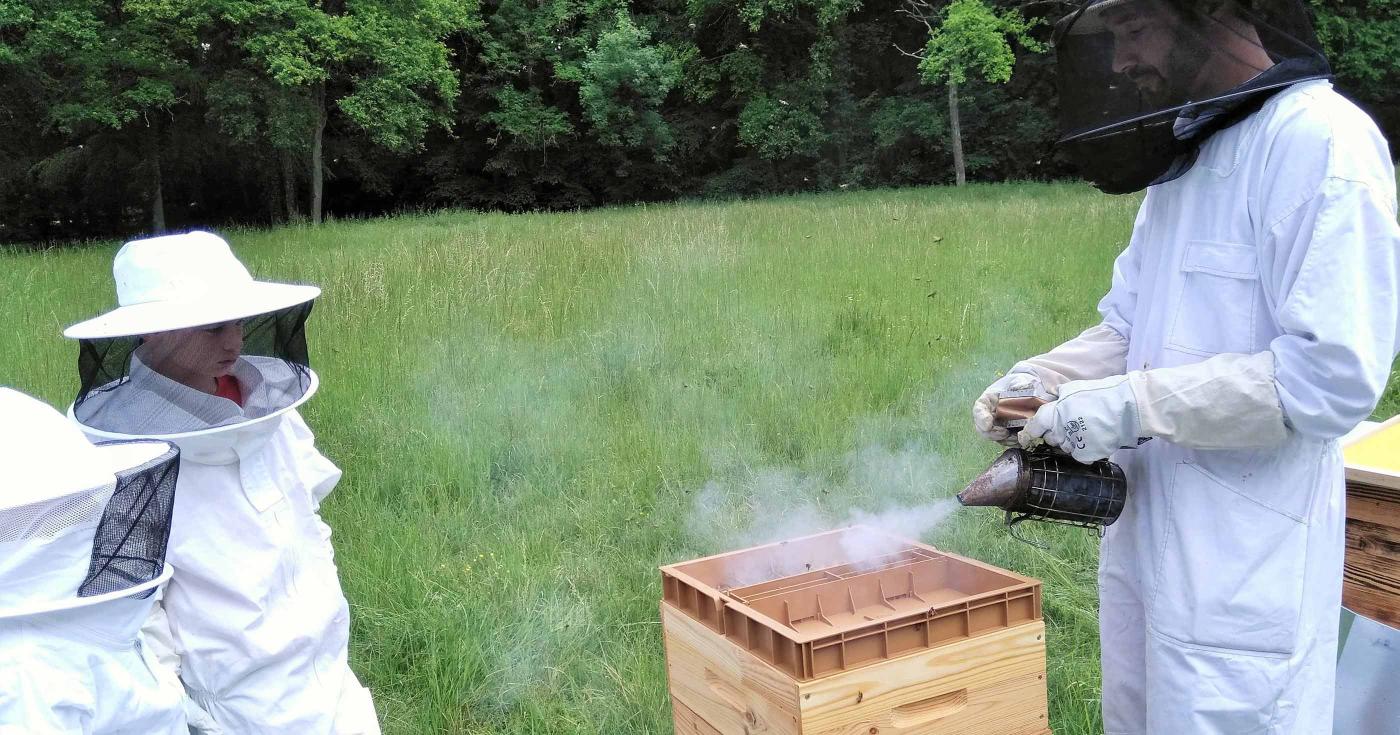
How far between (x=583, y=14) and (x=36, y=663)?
27.7 metres

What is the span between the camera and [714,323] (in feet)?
21.1

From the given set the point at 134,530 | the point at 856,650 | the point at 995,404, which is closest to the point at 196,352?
the point at 134,530

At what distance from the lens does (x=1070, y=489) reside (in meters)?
1.80

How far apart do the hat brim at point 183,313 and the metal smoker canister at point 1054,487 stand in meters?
1.41

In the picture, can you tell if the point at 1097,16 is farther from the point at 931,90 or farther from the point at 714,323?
the point at 931,90

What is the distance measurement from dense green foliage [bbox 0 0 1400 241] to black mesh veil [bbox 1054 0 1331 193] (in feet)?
60.8

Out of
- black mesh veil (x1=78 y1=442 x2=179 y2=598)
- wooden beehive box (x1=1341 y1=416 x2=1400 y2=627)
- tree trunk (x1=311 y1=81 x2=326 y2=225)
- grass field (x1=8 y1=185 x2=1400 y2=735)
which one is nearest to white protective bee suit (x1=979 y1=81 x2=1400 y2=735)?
wooden beehive box (x1=1341 y1=416 x2=1400 y2=627)

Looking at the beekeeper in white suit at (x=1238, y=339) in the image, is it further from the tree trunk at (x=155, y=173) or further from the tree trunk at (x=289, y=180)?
the tree trunk at (x=155, y=173)

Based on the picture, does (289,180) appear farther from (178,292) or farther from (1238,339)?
(1238,339)

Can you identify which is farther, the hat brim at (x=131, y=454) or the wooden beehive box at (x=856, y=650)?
the wooden beehive box at (x=856, y=650)

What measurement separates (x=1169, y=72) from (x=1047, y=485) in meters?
0.73

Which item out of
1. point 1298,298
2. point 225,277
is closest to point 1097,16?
point 1298,298

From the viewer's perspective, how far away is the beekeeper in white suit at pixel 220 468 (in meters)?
1.90

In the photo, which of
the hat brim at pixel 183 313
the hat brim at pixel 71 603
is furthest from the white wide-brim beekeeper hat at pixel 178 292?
the hat brim at pixel 71 603
